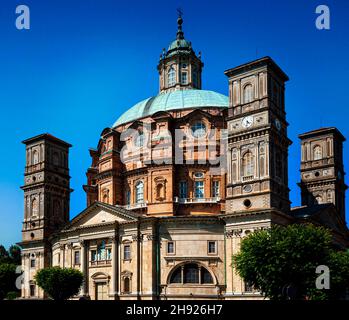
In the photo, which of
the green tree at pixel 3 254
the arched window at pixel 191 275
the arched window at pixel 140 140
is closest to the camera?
the arched window at pixel 191 275

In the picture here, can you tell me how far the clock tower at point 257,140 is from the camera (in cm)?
5391

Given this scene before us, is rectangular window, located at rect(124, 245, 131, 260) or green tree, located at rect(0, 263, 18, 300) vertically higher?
rectangular window, located at rect(124, 245, 131, 260)

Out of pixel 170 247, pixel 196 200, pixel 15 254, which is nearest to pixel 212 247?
pixel 170 247

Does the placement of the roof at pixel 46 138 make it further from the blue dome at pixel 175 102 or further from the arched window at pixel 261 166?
the arched window at pixel 261 166

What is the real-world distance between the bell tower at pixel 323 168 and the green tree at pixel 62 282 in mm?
31641

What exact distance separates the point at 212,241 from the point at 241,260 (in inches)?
480

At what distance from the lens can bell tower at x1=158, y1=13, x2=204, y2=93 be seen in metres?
79.6

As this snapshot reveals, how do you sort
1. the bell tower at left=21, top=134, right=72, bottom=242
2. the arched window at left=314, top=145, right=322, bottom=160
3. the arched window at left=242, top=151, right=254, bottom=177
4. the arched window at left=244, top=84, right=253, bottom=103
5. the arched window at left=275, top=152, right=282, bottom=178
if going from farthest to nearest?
the bell tower at left=21, top=134, right=72, bottom=242 < the arched window at left=314, top=145, right=322, bottom=160 < the arched window at left=244, top=84, right=253, bottom=103 < the arched window at left=275, top=152, right=282, bottom=178 < the arched window at left=242, top=151, right=254, bottom=177

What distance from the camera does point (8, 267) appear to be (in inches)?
3155

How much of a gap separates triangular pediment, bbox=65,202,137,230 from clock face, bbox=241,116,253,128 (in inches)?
621

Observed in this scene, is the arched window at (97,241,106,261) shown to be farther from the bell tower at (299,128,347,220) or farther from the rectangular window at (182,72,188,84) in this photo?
the bell tower at (299,128,347,220)

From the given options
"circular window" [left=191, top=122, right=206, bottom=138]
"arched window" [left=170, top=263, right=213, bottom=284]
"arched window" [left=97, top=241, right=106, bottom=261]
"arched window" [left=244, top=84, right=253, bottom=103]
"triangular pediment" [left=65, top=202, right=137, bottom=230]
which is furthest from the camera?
"circular window" [left=191, top=122, right=206, bottom=138]

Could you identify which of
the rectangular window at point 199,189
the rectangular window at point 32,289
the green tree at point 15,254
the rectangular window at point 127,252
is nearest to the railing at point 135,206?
the rectangular window at point 127,252

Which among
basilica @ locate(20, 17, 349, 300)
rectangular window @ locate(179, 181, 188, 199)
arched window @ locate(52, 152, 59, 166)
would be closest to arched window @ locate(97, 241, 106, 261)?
basilica @ locate(20, 17, 349, 300)
